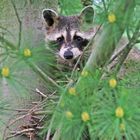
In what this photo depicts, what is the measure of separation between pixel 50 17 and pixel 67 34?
0.38 feet

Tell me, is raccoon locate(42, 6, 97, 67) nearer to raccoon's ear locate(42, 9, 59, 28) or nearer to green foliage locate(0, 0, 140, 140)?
raccoon's ear locate(42, 9, 59, 28)

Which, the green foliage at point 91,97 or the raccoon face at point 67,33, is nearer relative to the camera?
the green foliage at point 91,97

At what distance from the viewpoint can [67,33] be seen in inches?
116

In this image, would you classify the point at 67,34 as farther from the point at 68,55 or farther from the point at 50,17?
the point at 68,55

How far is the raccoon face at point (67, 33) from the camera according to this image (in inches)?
106

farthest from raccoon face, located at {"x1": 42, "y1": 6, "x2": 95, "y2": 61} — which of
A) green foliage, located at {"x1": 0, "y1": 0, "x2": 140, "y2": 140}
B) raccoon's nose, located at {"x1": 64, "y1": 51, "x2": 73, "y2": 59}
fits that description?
green foliage, located at {"x1": 0, "y1": 0, "x2": 140, "y2": 140}

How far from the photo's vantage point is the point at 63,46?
277 cm

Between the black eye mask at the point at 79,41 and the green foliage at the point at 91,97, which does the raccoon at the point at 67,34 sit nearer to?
the black eye mask at the point at 79,41

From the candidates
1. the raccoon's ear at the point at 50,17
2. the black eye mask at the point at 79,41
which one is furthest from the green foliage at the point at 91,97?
the black eye mask at the point at 79,41

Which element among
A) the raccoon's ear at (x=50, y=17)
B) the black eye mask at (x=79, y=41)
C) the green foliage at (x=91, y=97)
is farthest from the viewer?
the black eye mask at (x=79, y=41)

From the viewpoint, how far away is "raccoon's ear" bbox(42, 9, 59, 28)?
2.64 m

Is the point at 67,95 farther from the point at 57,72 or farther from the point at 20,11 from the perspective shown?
the point at 20,11

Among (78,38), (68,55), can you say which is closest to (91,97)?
(68,55)

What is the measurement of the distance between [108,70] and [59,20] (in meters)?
1.32
